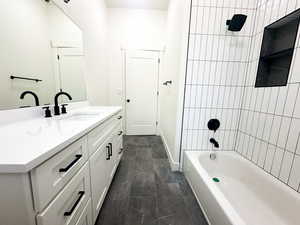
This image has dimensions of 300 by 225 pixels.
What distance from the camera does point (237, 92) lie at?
1.81 m

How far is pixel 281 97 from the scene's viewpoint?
4.17 ft

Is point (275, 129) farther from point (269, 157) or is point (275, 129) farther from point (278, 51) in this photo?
point (278, 51)

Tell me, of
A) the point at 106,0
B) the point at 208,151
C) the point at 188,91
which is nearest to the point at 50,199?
the point at 188,91

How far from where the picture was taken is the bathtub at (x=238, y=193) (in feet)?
3.42

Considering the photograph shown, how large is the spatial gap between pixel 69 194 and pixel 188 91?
5.10 feet

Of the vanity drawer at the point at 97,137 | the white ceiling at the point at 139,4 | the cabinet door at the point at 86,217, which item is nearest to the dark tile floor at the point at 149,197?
the cabinet door at the point at 86,217

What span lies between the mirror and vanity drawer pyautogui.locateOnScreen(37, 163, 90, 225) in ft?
2.26

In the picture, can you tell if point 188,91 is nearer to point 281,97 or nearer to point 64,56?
point 281,97

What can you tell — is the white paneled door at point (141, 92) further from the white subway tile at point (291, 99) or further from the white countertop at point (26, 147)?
the white countertop at point (26, 147)

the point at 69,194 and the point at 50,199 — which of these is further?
the point at 69,194

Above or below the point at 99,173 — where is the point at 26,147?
above

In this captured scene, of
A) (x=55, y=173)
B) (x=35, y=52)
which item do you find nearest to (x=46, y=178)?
(x=55, y=173)

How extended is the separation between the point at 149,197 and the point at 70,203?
0.95 metres

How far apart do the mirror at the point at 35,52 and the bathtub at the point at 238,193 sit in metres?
1.60
